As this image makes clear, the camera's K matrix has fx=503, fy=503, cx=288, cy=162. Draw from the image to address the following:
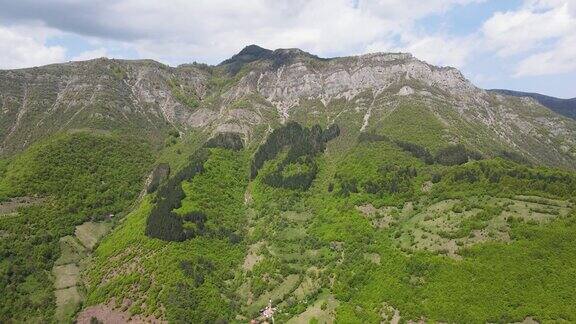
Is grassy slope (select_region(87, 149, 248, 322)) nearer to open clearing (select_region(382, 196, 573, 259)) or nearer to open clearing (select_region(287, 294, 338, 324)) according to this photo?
open clearing (select_region(287, 294, 338, 324))

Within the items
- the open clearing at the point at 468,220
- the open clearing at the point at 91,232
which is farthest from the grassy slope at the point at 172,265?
the open clearing at the point at 468,220

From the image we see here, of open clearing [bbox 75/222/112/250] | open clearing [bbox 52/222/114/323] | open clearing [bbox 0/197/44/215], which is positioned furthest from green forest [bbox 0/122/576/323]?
open clearing [bbox 75/222/112/250]

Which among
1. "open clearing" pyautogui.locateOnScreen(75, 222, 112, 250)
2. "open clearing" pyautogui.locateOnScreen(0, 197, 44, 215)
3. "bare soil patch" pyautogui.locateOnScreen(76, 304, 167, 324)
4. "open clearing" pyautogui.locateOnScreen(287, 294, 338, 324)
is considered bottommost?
"bare soil patch" pyautogui.locateOnScreen(76, 304, 167, 324)

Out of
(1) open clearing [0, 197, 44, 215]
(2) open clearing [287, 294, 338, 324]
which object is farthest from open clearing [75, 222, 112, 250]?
(2) open clearing [287, 294, 338, 324]

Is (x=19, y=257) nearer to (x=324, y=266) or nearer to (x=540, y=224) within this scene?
(x=324, y=266)

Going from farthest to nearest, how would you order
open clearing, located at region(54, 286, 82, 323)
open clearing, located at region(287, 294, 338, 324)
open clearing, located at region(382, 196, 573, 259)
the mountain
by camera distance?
open clearing, located at region(54, 286, 82, 323)
open clearing, located at region(382, 196, 573, 259)
open clearing, located at region(287, 294, 338, 324)
the mountain

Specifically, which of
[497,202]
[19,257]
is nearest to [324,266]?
[497,202]

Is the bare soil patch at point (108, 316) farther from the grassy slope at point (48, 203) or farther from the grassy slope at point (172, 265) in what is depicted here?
the grassy slope at point (48, 203)

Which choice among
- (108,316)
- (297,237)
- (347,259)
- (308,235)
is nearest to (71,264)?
(108,316)

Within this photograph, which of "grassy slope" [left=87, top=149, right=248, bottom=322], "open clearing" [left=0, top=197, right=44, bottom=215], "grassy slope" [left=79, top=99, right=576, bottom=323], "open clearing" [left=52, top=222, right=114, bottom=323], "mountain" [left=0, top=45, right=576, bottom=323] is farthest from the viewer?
"open clearing" [left=0, top=197, right=44, bottom=215]

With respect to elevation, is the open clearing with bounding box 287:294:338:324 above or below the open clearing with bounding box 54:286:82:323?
above

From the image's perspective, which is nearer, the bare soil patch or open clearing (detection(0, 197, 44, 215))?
the bare soil patch
